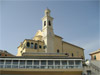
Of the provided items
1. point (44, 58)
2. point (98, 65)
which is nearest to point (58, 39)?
point (98, 65)

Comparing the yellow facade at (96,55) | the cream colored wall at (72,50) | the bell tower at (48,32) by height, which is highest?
the bell tower at (48,32)

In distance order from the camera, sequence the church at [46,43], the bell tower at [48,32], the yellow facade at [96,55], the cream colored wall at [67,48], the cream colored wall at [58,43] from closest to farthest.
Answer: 1. the church at [46,43]
2. the yellow facade at [96,55]
3. the bell tower at [48,32]
4. the cream colored wall at [58,43]
5. the cream colored wall at [67,48]

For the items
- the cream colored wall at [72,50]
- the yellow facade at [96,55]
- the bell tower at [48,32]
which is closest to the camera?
the yellow facade at [96,55]

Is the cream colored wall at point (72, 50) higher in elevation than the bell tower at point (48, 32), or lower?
lower

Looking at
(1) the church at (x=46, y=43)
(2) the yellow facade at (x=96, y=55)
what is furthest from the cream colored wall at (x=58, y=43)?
(2) the yellow facade at (x=96, y=55)

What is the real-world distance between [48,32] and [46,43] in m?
4.06

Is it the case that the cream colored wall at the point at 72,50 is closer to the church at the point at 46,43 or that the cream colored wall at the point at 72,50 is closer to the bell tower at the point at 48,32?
the church at the point at 46,43

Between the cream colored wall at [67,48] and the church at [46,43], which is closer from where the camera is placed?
the church at [46,43]

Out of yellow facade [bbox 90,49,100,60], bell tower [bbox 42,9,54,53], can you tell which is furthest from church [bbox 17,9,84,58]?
yellow facade [bbox 90,49,100,60]

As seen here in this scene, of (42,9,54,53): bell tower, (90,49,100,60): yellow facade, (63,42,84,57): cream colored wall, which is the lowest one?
(90,49,100,60): yellow facade

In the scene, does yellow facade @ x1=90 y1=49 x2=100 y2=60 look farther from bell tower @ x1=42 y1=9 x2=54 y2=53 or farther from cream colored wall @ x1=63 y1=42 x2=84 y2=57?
bell tower @ x1=42 y1=9 x2=54 y2=53

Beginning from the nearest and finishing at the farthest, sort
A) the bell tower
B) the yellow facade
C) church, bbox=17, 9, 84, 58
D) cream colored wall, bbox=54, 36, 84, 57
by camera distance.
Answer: church, bbox=17, 9, 84, 58 < the yellow facade < the bell tower < cream colored wall, bbox=54, 36, 84, 57

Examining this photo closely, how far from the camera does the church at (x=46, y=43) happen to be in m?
46.0

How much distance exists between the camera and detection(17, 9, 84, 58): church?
4602 centimetres
